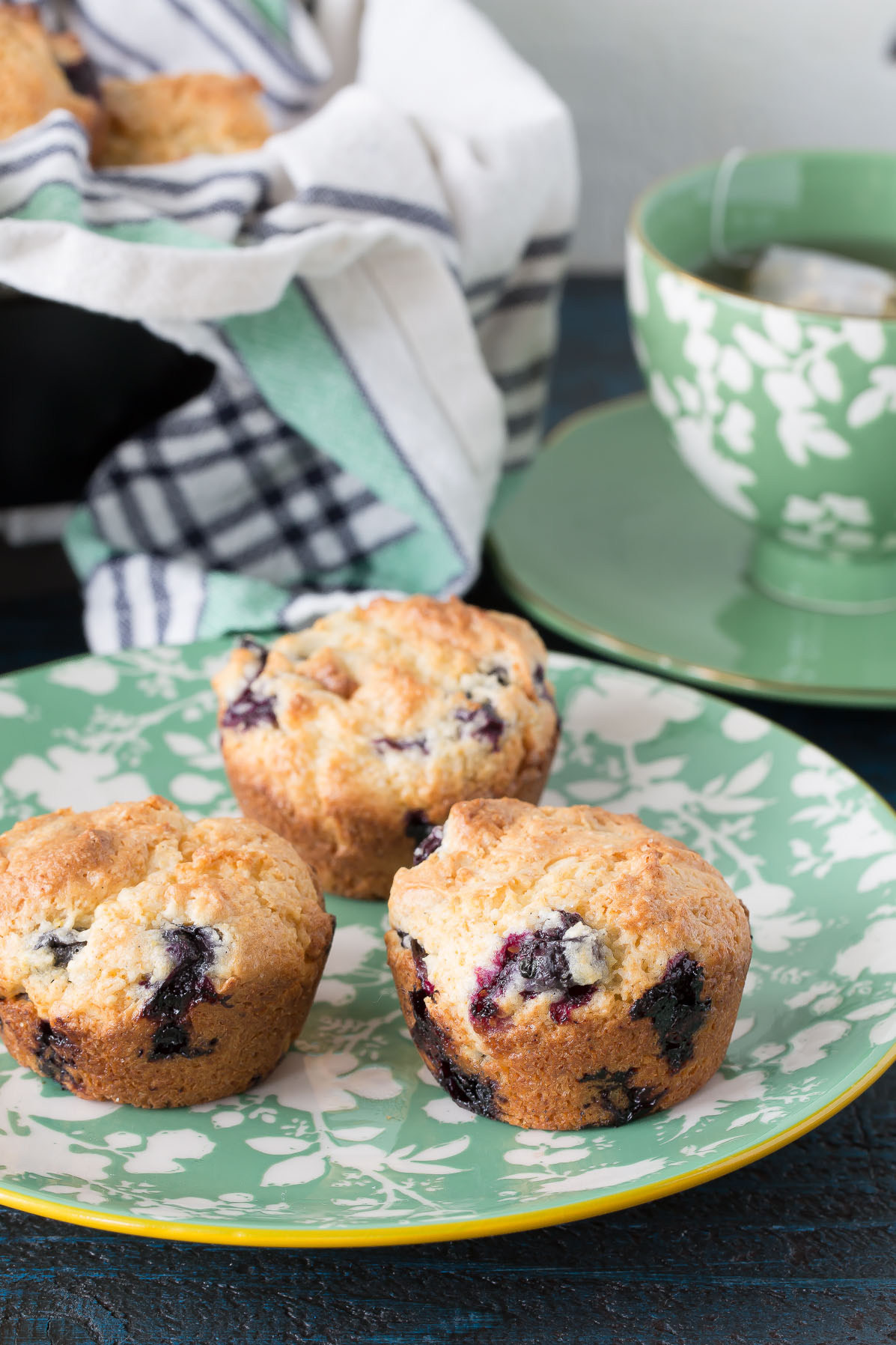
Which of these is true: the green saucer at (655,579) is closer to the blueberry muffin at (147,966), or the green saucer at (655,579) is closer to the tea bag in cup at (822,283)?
the tea bag in cup at (822,283)

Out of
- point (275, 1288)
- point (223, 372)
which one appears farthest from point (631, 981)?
point (223, 372)

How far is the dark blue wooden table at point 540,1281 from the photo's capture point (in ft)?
3.25

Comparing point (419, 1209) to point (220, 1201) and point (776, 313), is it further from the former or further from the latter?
point (776, 313)

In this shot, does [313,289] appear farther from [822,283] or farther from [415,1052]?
[415,1052]

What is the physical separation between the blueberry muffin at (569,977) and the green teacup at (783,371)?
2.32ft

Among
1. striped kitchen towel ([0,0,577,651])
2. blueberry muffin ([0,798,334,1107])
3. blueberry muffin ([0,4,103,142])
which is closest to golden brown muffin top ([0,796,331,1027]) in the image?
blueberry muffin ([0,798,334,1107])

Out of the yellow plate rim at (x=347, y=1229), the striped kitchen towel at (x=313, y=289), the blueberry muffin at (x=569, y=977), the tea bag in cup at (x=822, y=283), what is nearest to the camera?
the yellow plate rim at (x=347, y=1229)

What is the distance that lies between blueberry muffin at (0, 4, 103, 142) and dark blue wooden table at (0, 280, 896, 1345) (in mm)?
1116

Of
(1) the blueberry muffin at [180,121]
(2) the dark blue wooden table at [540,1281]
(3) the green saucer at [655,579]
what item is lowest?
(3) the green saucer at [655,579]

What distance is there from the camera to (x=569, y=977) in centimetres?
106

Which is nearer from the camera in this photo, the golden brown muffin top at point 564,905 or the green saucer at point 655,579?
the golden brown muffin top at point 564,905

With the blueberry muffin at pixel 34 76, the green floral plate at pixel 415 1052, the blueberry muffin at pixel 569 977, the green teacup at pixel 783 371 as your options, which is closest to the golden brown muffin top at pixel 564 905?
the blueberry muffin at pixel 569 977

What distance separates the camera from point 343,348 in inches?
66.2

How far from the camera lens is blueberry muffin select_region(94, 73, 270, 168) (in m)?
1.71
